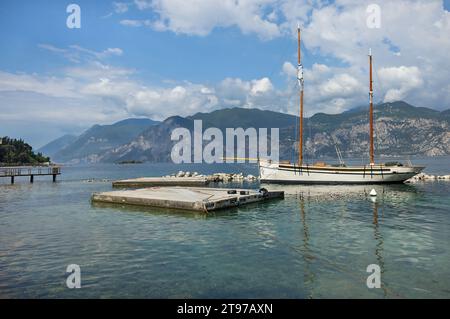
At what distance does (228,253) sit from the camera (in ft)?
59.7

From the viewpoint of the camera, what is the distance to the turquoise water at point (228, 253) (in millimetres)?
13281

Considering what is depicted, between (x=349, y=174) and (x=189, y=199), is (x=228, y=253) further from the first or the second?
(x=349, y=174)

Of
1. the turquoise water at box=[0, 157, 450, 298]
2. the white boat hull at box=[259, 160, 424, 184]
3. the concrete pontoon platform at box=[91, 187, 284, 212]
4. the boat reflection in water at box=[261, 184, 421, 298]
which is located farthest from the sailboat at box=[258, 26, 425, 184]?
the turquoise water at box=[0, 157, 450, 298]

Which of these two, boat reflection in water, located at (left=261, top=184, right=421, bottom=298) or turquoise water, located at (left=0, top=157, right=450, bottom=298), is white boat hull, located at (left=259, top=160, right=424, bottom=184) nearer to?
boat reflection in water, located at (left=261, top=184, right=421, bottom=298)

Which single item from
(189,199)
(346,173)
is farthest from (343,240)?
(346,173)

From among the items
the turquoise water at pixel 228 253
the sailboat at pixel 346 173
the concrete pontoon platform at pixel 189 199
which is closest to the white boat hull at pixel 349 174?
the sailboat at pixel 346 173

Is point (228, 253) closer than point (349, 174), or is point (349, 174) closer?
point (228, 253)

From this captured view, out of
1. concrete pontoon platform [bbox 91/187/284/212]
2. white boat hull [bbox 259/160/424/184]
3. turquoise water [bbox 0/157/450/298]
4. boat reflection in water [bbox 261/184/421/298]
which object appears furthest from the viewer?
white boat hull [bbox 259/160/424/184]

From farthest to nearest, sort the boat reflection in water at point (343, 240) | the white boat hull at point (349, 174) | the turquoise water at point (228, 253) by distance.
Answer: the white boat hull at point (349, 174) < the boat reflection in water at point (343, 240) < the turquoise water at point (228, 253)

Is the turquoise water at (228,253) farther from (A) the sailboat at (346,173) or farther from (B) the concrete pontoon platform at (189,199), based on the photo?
(A) the sailboat at (346,173)

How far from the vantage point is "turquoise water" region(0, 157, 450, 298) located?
1328 centimetres

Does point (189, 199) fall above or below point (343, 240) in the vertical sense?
above
